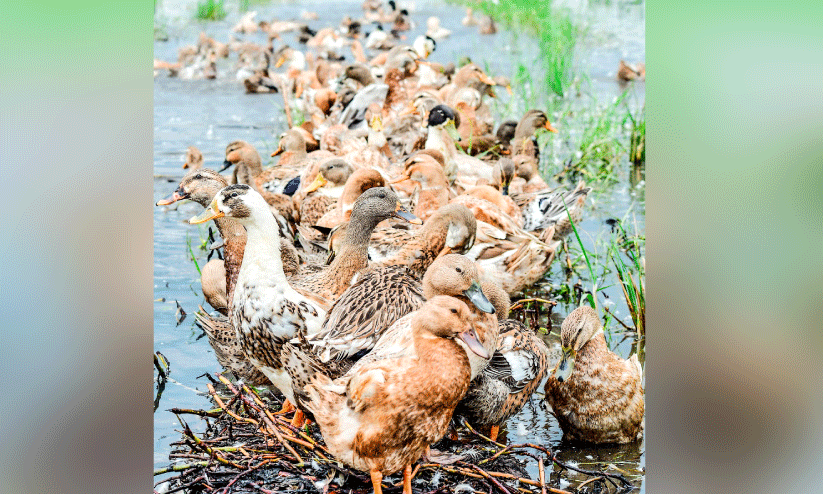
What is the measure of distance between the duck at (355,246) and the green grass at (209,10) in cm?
425

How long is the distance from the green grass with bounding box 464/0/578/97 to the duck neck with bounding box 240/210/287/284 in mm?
3185

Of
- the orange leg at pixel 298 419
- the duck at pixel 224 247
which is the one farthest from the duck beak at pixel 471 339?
the duck at pixel 224 247

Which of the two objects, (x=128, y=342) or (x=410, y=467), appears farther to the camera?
(x=410, y=467)

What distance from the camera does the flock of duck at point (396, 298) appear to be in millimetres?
2189

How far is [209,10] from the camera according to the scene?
7.38 metres

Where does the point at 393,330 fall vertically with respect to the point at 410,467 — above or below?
above

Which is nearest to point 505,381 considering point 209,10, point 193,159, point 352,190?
point 352,190

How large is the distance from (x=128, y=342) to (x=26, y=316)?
8.0 inches

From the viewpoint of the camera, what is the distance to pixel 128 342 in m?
1.91

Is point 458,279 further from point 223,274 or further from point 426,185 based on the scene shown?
point 426,185

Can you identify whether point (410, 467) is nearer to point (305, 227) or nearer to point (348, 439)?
point (348, 439)

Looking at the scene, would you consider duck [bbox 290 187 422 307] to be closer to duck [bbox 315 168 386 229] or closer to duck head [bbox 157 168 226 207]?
duck head [bbox 157 168 226 207]

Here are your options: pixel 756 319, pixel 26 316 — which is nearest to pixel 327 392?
pixel 26 316

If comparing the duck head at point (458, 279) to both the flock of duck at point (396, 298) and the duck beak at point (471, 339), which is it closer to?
the flock of duck at point (396, 298)
